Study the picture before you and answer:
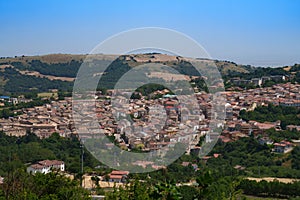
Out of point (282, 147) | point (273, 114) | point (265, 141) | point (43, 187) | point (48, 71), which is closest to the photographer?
point (43, 187)

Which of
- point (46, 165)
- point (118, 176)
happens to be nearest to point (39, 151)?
point (46, 165)

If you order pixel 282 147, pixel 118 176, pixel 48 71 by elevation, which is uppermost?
pixel 48 71

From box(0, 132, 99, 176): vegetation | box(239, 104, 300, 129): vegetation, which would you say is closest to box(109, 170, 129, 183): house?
box(0, 132, 99, 176): vegetation

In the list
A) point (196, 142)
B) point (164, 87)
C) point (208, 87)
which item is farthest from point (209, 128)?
point (164, 87)

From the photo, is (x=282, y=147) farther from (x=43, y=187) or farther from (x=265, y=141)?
(x=43, y=187)

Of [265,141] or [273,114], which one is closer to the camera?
[265,141]

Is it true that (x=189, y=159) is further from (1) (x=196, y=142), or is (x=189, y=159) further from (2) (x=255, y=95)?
(2) (x=255, y=95)

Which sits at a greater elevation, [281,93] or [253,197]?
[281,93]

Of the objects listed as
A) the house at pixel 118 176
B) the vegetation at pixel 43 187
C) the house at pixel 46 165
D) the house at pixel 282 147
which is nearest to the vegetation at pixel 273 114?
the house at pixel 282 147

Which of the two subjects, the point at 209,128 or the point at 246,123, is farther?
the point at 246,123

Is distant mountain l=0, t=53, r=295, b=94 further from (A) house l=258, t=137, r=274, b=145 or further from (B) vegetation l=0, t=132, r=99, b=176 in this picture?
(A) house l=258, t=137, r=274, b=145

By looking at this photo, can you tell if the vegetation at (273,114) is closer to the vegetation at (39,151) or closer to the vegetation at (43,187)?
the vegetation at (39,151)
